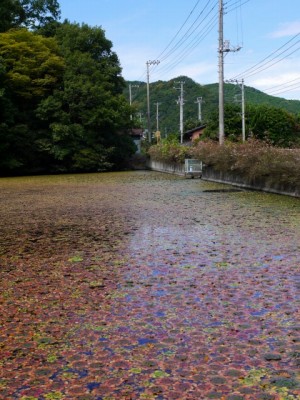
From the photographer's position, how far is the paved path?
3039mm

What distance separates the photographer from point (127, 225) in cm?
1001

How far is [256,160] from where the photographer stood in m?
17.9

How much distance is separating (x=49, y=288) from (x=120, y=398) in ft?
8.87

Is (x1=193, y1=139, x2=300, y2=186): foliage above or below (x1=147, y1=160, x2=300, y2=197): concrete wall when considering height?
above

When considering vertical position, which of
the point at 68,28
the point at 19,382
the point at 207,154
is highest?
the point at 68,28

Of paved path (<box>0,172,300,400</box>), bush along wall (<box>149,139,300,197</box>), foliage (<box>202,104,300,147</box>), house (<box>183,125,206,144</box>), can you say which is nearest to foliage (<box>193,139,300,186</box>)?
bush along wall (<box>149,139,300,197</box>)

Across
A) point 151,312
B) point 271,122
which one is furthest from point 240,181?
point 271,122

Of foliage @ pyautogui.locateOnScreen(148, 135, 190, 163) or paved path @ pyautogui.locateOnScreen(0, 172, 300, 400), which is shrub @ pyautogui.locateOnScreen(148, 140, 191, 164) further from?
paved path @ pyautogui.locateOnScreen(0, 172, 300, 400)

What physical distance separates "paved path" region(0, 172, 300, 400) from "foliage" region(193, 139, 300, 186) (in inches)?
231

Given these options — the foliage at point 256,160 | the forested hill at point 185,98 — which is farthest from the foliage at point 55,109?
the forested hill at point 185,98

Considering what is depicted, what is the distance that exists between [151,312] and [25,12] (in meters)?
48.6

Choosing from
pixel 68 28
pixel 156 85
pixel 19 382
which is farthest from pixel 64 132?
pixel 156 85

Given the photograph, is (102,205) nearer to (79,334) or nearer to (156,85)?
(79,334)

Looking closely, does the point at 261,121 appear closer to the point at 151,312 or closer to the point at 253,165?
the point at 253,165
